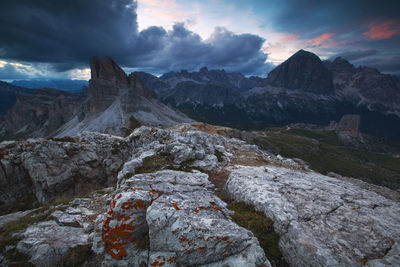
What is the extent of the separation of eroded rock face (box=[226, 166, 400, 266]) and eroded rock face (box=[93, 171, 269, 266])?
2154mm

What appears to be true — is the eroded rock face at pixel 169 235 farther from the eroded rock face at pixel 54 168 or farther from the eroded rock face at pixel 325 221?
the eroded rock face at pixel 54 168

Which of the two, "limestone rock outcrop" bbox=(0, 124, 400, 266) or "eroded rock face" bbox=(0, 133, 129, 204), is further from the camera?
"eroded rock face" bbox=(0, 133, 129, 204)

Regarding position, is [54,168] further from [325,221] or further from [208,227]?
[325,221]

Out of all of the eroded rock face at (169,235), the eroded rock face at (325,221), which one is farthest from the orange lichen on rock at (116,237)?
the eroded rock face at (325,221)

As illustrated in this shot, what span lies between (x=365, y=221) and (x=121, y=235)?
41.6 feet

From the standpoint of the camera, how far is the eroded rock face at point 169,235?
6.82 m

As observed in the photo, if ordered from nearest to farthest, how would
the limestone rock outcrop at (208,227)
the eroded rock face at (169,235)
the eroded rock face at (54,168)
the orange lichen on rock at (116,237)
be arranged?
the eroded rock face at (169,235)
the limestone rock outcrop at (208,227)
the orange lichen on rock at (116,237)
the eroded rock face at (54,168)

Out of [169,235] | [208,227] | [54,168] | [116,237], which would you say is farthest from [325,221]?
[54,168]

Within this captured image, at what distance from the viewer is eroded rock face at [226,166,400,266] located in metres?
6.98

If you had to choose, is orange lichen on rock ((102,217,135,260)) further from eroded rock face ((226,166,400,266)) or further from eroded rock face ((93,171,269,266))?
eroded rock face ((226,166,400,266))

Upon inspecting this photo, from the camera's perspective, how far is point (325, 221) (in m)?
8.74

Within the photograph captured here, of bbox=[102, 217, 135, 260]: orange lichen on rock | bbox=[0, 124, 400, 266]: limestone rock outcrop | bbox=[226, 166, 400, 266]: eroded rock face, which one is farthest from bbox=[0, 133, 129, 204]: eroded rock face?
bbox=[226, 166, 400, 266]: eroded rock face

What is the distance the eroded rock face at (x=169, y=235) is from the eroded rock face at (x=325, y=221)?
7.07 ft

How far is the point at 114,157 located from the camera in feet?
102
